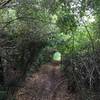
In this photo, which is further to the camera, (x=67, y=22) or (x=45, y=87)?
(x=45, y=87)

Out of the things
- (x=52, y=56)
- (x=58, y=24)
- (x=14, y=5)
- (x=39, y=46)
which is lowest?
(x=52, y=56)

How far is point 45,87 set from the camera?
8805 millimetres

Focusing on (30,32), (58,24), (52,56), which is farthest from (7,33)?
(52,56)

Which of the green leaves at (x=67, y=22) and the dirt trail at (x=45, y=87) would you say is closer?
the green leaves at (x=67, y=22)

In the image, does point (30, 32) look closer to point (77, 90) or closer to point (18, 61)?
point (18, 61)

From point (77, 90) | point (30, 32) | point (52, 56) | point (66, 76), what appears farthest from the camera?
point (52, 56)

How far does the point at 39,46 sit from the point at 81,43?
1.44 metres

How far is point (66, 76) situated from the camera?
351 inches

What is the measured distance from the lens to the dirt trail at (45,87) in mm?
7997

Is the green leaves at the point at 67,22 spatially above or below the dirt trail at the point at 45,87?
above

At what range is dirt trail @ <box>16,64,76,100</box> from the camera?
26.2ft

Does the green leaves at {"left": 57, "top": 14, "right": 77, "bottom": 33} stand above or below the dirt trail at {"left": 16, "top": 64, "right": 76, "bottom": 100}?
above

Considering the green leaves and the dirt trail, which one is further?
the dirt trail

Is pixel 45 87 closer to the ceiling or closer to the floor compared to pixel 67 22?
closer to the floor
